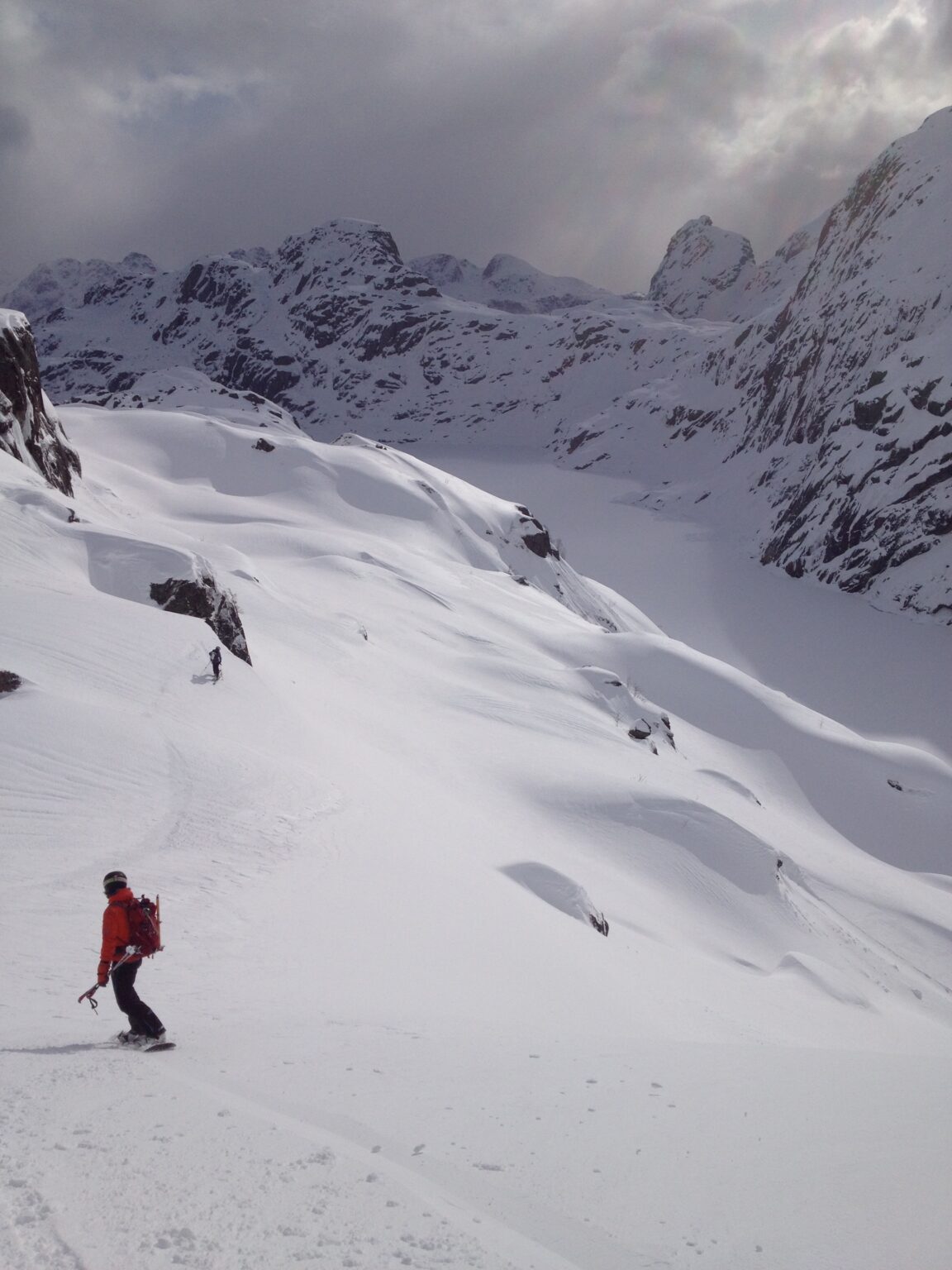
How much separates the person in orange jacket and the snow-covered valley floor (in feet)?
0.92

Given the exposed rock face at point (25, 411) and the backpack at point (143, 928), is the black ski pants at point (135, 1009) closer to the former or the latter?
the backpack at point (143, 928)

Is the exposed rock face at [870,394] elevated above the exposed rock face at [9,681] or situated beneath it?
elevated above

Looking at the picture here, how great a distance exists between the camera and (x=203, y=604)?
19.2 m

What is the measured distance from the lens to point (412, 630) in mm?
31797

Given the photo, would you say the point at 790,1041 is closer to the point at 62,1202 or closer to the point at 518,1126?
the point at 518,1126

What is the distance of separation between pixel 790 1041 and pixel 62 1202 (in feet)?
29.0

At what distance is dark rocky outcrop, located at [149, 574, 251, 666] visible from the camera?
746 inches

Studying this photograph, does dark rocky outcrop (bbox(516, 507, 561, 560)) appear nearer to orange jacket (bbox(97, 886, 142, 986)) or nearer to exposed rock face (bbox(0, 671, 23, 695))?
exposed rock face (bbox(0, 671, 23, 695))

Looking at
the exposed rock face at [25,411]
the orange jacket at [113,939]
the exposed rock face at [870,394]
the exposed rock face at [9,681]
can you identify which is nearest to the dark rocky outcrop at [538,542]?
the exposed rock face at [870,394]

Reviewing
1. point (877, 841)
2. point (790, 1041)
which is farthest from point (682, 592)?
point (790, 1041)

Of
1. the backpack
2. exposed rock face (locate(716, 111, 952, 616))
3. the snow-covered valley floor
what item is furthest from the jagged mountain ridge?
the backpack

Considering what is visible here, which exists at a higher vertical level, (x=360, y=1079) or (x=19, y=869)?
(x=360, y=1079)

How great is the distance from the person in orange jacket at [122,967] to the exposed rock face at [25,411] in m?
24.2

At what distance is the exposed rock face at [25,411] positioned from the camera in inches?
1036
